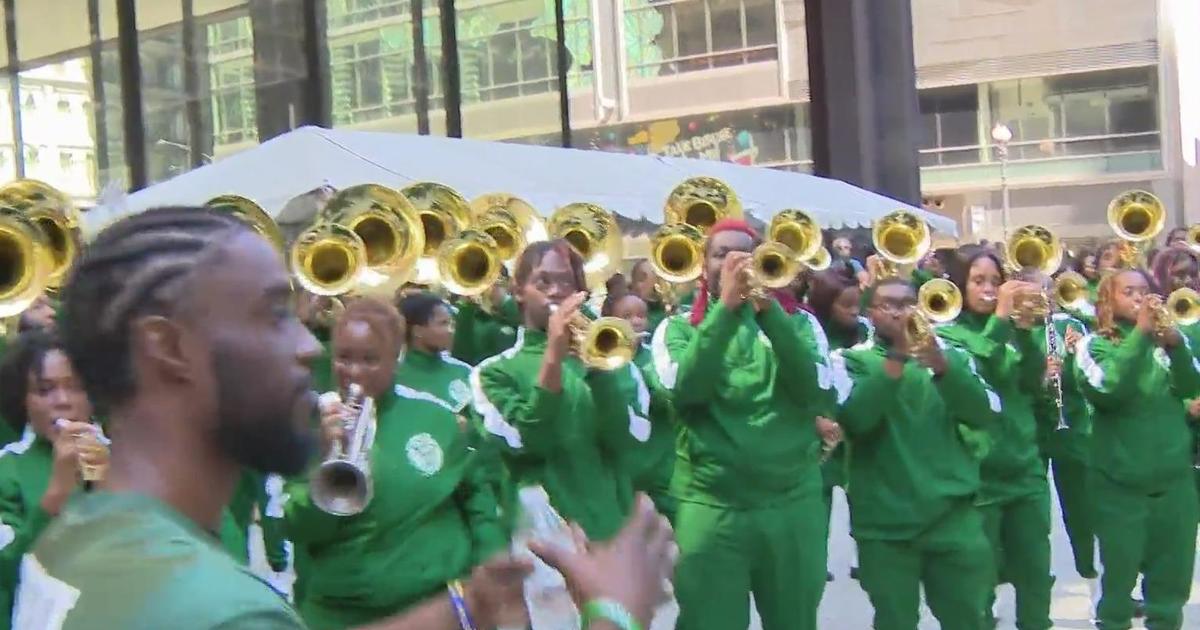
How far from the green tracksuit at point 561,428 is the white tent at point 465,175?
6.04 feet

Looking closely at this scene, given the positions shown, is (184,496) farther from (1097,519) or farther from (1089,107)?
(1089,107)

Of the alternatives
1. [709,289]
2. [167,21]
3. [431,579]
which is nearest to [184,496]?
A: [431,579]

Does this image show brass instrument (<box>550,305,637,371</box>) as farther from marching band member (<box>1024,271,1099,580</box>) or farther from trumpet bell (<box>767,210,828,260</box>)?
marching band member (<box>1024,271,1099,580</box>)

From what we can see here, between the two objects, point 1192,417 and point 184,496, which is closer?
point 184,496

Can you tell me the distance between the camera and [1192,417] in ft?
22.9

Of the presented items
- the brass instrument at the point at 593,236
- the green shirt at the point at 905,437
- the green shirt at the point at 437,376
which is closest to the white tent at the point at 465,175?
the brass instrument at the point at 593,236

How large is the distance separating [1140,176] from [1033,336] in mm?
25429

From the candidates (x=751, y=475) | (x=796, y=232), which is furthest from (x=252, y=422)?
→ (x=796, y=232)

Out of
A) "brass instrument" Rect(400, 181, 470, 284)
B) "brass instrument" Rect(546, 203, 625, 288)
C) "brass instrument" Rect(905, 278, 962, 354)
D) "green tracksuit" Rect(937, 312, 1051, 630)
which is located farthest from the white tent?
"green tracksuit" Rect(937, 312, 1051, 630)

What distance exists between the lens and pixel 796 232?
273 inches

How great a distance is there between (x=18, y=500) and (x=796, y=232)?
162 inches

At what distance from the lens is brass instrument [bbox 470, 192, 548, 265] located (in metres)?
7.30

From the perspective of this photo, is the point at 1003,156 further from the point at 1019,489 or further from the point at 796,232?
the point at 1019,489

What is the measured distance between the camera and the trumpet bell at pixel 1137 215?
8695 millimetres
